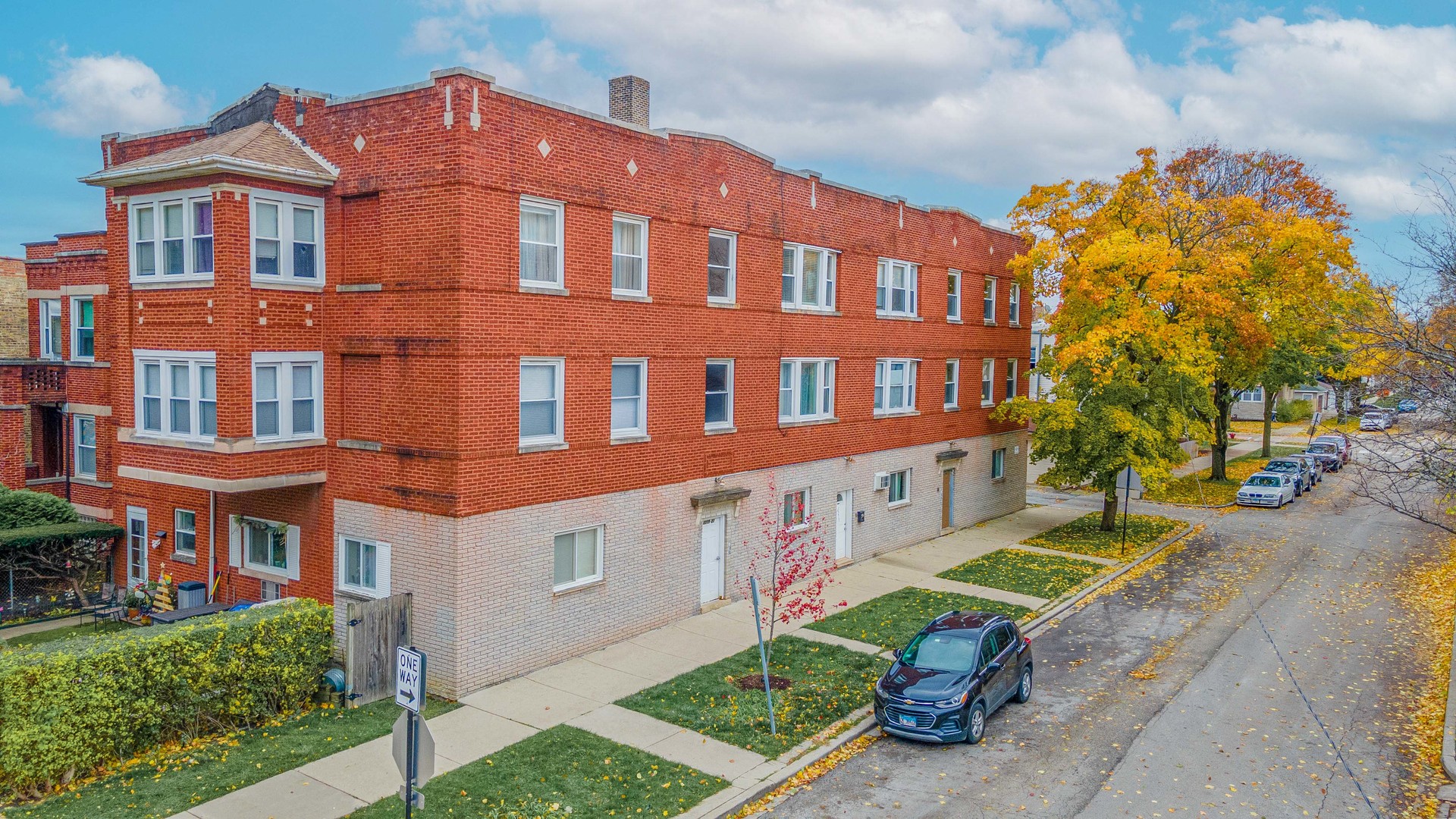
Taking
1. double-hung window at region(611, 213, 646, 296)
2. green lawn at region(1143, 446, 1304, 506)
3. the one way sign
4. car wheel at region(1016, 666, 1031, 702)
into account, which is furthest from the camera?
green lawn at region(1143, 446, 1304, 506)

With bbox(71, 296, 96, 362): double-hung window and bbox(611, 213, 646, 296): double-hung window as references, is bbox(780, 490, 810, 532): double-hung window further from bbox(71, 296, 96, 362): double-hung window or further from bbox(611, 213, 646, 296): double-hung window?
bbox(71, 296, 96, 362): double-hung window

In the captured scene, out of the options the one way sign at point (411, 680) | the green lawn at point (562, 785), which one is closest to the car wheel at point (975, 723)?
the green lawn at point (562, 785)

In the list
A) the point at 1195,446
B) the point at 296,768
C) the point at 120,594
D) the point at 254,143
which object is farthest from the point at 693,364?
the point at 1195,446

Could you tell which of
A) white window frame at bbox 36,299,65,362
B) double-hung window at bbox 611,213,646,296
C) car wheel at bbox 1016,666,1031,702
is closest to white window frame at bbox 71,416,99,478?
white window frame at bbox 36,299,65,362

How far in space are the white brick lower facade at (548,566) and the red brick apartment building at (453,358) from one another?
59mm

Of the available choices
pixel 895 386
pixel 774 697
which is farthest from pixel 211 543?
pixel 895 386

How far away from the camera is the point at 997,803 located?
39.6ft

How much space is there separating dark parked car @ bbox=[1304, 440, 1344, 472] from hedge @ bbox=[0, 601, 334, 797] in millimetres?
46737

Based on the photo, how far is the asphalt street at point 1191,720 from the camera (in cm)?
1225

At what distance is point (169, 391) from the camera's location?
1727 centimetres

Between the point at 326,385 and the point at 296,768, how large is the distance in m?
7.22

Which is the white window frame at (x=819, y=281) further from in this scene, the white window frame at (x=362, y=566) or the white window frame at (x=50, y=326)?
the white window frame at (x=50, y=326)

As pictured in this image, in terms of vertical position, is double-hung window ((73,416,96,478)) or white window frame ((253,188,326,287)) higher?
white window frame ((253,188,326,287))

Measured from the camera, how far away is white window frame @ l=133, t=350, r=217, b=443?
1673cm
